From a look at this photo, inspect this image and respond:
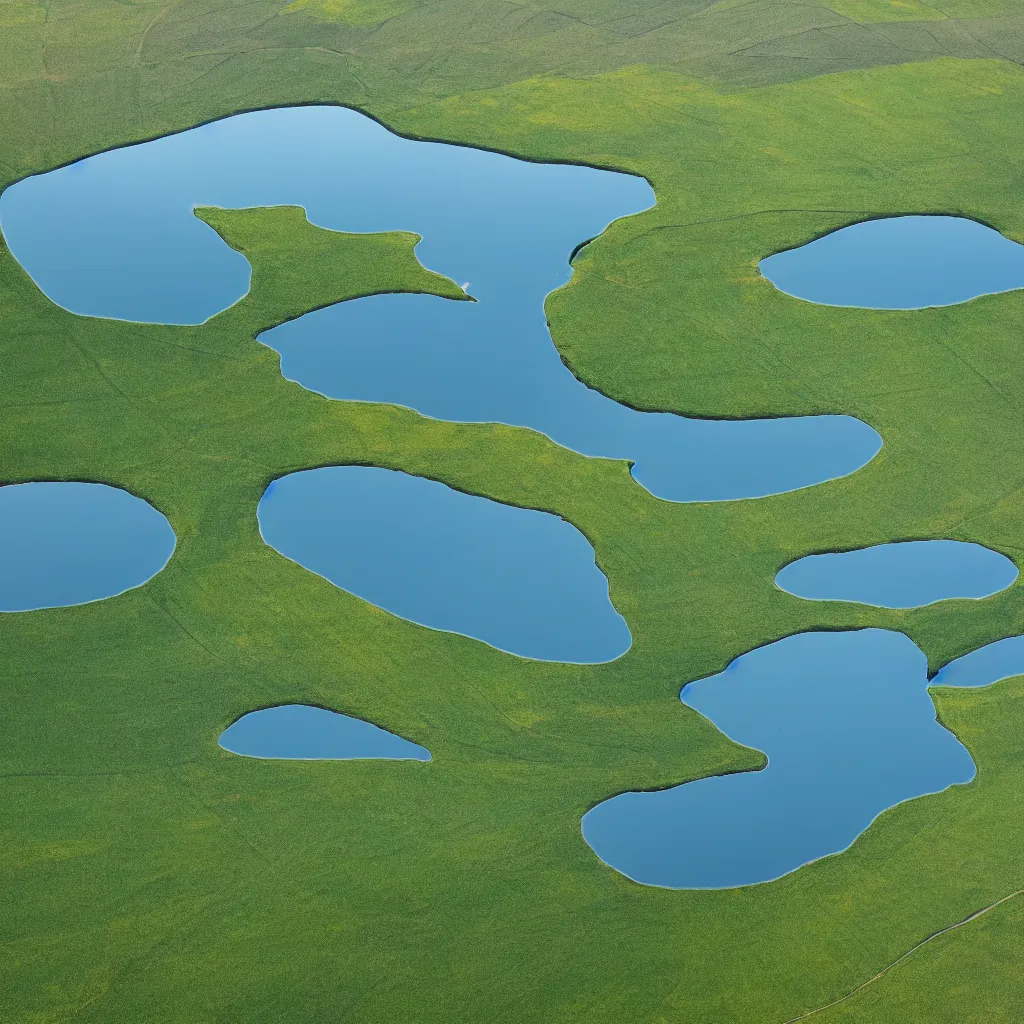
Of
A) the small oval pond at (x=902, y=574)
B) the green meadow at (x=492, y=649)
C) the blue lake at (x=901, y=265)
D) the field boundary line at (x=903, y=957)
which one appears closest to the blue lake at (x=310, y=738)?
the green meadow at (x=492, y=649)

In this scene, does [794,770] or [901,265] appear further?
[901,265]

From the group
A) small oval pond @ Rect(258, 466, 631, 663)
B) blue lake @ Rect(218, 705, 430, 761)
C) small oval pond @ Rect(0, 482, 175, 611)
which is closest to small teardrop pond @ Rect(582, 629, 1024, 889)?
small oval pond @ Rect(258, 466, 631, 663)

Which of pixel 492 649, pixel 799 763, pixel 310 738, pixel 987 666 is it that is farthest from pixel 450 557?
pixel 987 666

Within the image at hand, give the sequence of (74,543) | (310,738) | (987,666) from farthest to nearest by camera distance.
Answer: (74,543)
(987,666)
(310,738)

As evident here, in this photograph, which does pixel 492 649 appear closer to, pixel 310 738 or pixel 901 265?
pixel 310 738

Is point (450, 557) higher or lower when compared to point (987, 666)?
lower

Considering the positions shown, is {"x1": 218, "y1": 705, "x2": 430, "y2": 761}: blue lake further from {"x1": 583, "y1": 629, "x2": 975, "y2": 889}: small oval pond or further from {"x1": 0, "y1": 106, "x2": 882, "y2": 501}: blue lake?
{"x1": 0, "y1": 106, "x2": 882, "y2": 501}: blue lake

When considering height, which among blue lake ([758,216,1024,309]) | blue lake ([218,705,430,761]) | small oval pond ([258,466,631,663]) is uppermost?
blue lake ([758,216,1024,309])
